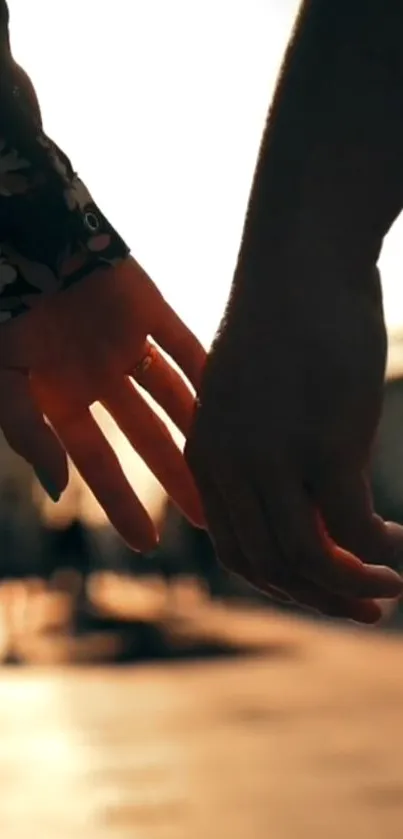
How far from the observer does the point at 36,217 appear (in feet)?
3.93

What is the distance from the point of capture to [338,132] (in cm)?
77

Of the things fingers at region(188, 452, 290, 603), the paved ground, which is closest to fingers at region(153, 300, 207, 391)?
fingers at region(188, 452, 290, 603)

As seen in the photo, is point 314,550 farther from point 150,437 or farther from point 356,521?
point 150,437

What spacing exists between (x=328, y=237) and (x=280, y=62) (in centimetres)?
12

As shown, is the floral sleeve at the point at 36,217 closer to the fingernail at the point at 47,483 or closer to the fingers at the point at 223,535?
the fingernail at the point at 47,483

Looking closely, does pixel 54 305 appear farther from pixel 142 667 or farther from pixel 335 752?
pixel 142 667

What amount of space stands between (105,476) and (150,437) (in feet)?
0.23

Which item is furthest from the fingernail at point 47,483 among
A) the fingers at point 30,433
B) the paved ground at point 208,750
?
the paved ground at point 208,750

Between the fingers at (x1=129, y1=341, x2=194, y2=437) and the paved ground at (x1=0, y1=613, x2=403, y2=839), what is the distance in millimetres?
2779

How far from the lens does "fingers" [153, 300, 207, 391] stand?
3.71 ft

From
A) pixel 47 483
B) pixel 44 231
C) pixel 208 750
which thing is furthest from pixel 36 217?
pixel 208 750

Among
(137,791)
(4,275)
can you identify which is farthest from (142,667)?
(4,275)

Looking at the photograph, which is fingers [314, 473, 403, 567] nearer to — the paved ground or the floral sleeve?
the floral sleeve

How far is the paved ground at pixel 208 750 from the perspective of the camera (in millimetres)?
4047
